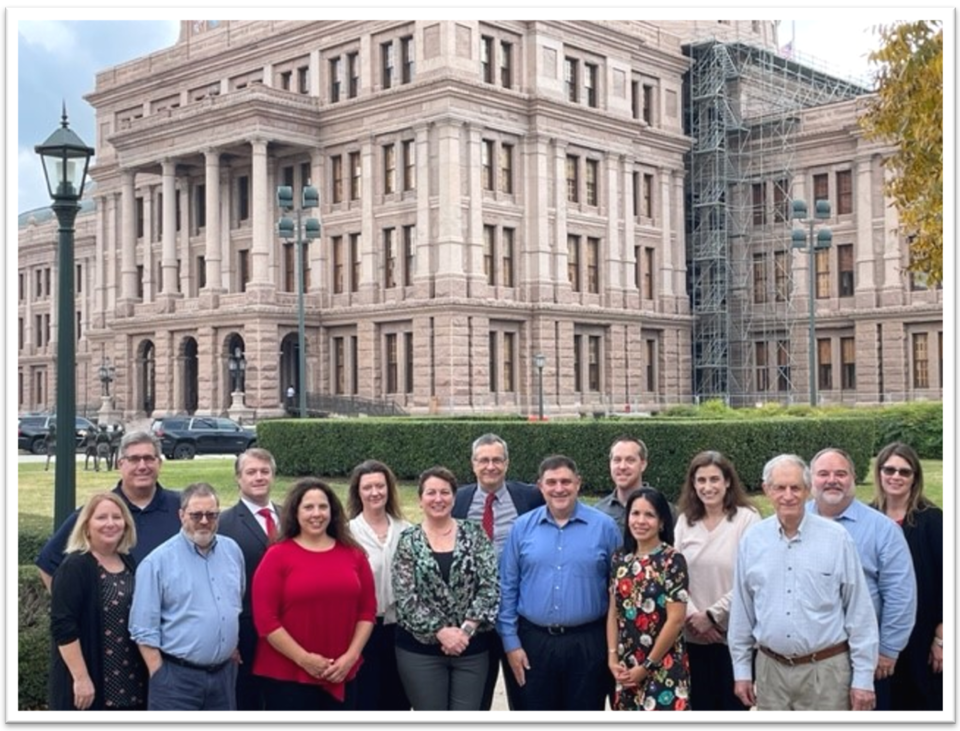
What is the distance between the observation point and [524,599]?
7008 mm

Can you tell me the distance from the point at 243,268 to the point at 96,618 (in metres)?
43.1

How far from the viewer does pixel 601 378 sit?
149 ft

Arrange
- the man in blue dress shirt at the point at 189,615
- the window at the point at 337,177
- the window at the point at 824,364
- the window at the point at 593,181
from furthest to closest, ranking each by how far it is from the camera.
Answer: the window at the point at 824,364 < the window at the point at 593,181 < the window at the point at 337,177 < the man in blue dress shirt at the point at 189,615

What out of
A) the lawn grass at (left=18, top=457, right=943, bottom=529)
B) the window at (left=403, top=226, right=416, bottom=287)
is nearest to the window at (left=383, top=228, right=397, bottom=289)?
the window at (left=403, top=226, right=416, bottom=287)

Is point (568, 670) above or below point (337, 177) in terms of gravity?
below

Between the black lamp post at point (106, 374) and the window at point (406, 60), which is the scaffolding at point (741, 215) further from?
the black lamp post at point (106, 374)

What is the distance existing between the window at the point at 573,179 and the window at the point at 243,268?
537 inches

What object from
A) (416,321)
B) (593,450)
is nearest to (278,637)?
(593,450)

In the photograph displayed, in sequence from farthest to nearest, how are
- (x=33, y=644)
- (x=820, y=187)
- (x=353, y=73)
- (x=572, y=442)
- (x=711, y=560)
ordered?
(x=820, y=187), (x=353, y=73), (x=572, y=442), (x=33, y=644), (x=711, y=560)

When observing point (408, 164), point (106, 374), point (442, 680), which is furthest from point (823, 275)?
point (442, 680)

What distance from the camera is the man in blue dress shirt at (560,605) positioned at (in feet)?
22.7

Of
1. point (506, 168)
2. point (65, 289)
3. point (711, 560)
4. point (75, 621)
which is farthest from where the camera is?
point (506, 168)

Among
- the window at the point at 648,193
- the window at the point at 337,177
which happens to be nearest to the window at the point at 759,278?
the window at the point at 648,193

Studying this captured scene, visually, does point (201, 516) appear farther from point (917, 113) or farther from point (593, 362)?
point (593, 362)
